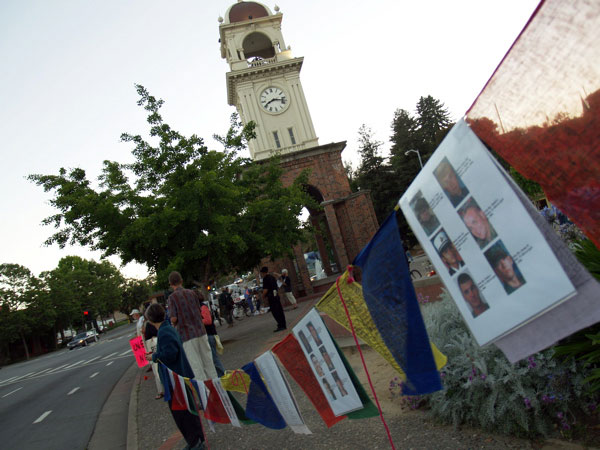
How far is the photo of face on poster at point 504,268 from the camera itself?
1.72 m

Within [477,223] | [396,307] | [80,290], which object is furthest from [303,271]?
[80,290]

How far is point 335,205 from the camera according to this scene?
27391 mm

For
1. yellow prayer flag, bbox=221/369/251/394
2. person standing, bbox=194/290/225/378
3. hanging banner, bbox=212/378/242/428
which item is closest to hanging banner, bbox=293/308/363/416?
yellow prayer flag, bbox=221/369/251/394

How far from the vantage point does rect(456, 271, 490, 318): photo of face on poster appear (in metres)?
1.89

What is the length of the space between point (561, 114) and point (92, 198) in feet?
40.5

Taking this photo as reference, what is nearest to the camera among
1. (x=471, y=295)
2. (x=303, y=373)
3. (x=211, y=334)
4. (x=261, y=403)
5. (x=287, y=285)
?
(x=471, y=295)

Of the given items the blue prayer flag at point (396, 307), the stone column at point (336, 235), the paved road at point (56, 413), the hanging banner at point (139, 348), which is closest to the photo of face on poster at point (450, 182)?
the blue prayer flag at point (396, 307)

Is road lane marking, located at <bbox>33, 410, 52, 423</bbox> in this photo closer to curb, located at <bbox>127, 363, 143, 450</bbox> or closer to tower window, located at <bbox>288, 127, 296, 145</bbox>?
curb, located at <bbox>127, 363, 143, 450</bbox>

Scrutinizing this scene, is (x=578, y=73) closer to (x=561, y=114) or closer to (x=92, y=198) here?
(x=561, y=114)

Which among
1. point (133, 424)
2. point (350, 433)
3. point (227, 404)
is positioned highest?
point (227, 404)

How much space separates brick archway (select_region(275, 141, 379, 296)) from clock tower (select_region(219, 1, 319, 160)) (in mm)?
4874

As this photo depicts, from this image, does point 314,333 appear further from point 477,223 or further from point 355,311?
point 477,223

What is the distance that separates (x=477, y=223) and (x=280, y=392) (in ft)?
8.14

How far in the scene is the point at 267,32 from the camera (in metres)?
33.4
